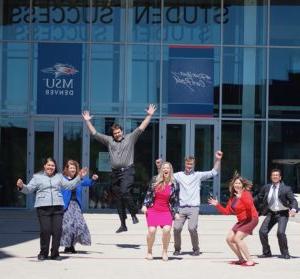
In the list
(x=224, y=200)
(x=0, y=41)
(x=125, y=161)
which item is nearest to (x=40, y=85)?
(x=0, y=41)

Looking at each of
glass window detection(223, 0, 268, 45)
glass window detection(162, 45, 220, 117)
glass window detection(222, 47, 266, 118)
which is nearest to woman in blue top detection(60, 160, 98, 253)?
glass window detection(162, 45, 220, 117)

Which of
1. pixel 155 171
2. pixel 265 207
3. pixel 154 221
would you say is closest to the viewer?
pixel 154 221

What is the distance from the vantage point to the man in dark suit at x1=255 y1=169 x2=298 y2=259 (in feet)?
39.1

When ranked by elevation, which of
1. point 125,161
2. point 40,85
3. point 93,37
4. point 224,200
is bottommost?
point 224,200

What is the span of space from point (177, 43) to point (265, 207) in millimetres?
12259

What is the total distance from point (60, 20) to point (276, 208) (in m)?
13.5

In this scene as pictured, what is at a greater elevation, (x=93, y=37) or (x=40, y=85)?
(x=93, y=37)

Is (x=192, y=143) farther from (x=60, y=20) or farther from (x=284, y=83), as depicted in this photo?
(x=60, y=20)

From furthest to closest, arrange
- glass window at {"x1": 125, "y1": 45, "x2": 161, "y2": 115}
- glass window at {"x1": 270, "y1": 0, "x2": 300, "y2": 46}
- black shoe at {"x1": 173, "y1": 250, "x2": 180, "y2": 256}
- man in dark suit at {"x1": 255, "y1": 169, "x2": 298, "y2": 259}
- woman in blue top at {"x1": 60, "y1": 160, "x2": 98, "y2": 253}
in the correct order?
glass window at {"x1": 270, "y1": 0, "x2": 300, "y2": 46}
glass window at {"x1": 125, "y1": 45, "x2": 161, "y2": 115}
black shoe at {"x1": 173, "y1": 250, "x2": 180, "y2": 256}
man in dark suit at {"x1": 255, "y1": 169, "x2": 298, "y2": 259}
woman in blue top at {"x1": 60, "y1": 160, "x2": 98, "y2": 253}

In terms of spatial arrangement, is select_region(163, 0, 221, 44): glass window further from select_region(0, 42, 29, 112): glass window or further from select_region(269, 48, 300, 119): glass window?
select_region(0, 42, 29, 112): glass window

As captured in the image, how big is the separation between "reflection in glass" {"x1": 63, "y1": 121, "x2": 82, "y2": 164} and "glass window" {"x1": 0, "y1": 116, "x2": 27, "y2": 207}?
126 cm

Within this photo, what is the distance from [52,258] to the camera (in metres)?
11.2

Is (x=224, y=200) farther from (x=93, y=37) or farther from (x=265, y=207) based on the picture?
(x=265, y=207)

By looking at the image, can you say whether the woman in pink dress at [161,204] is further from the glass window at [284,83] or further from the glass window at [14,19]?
the glass window at [14,19]
